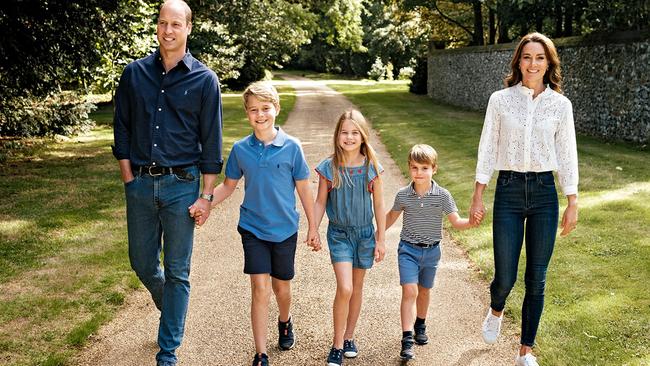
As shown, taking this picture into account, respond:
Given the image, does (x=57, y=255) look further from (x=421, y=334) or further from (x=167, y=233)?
(x=421, y=334)

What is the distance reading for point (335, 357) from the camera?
421 cm

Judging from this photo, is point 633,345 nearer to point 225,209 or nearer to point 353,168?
point 353,168

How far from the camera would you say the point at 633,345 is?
448 cm

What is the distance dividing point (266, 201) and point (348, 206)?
0.54m

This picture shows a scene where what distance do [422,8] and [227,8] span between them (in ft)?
44.9

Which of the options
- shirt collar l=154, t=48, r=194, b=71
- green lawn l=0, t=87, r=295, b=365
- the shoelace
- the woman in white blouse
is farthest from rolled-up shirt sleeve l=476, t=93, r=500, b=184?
green lawn l=0, t=87, r=295, b=365

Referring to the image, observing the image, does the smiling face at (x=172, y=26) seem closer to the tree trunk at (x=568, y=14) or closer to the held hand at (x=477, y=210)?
the held hand at (x=477, y=210)

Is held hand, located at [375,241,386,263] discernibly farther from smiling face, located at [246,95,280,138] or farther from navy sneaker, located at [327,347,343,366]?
smiling face, located at [246,95,280,138]

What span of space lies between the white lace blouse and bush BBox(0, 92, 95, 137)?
461 inches

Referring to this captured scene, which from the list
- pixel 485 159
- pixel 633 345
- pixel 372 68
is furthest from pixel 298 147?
pixel 372 68

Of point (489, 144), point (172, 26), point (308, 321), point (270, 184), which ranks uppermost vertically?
point (172, 26)

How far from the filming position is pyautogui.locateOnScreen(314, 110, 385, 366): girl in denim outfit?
4227 mm

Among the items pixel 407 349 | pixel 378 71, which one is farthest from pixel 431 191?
pixel 378 71

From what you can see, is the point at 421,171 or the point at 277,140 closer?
the point at 277,140
